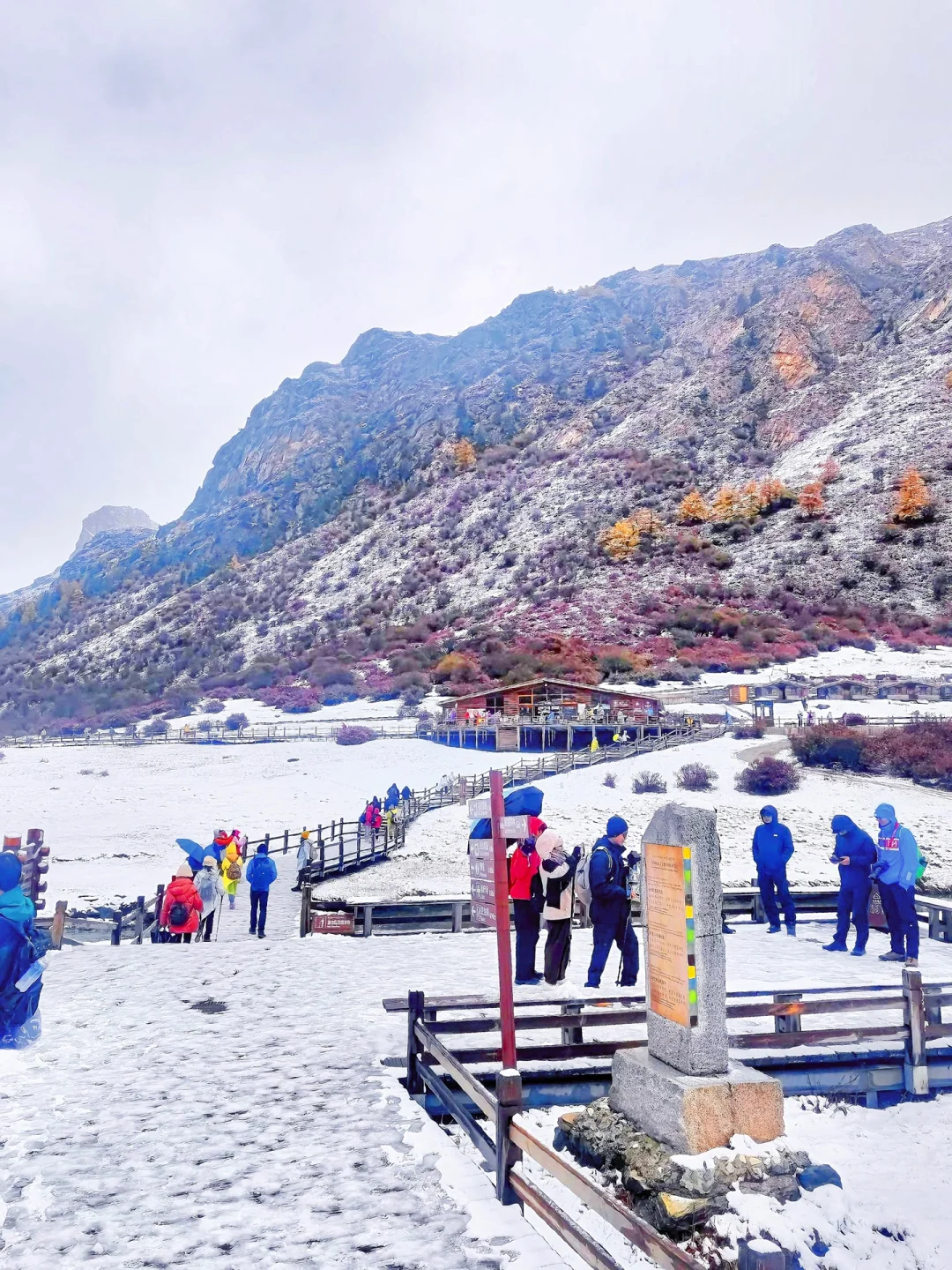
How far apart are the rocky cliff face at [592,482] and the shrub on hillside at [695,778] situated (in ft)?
92.3

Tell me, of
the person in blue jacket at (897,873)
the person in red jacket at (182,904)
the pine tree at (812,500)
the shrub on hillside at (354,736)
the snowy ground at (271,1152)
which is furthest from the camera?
the pine tree at (812,500)

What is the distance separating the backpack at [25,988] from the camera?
255 inches

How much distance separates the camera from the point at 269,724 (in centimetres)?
5166

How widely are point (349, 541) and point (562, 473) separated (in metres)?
29.2

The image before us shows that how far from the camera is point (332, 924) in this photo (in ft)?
42.4

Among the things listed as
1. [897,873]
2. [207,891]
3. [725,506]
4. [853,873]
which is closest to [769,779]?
[853,873]

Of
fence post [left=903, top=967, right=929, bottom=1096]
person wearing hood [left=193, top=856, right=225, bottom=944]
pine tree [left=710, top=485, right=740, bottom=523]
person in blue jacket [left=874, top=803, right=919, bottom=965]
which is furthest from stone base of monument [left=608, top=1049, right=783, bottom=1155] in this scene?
pine tree [left=710, top=485, right=740, bottom=523]

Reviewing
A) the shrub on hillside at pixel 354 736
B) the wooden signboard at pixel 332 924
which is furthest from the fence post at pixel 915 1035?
the shrub on hillside at pixel 354 736

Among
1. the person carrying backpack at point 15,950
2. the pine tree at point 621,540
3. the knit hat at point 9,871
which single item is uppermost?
the pine tree at point 621,540

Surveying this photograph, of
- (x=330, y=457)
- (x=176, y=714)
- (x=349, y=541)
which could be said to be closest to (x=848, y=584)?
(x=176, y=714)

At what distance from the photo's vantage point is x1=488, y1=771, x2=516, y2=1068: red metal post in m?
4.79

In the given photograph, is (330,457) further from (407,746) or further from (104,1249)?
(104,1249)

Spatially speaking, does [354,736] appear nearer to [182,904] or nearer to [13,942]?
[182,904]

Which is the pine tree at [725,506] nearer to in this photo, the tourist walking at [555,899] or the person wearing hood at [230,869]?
the person wearing hood at [230,869]
